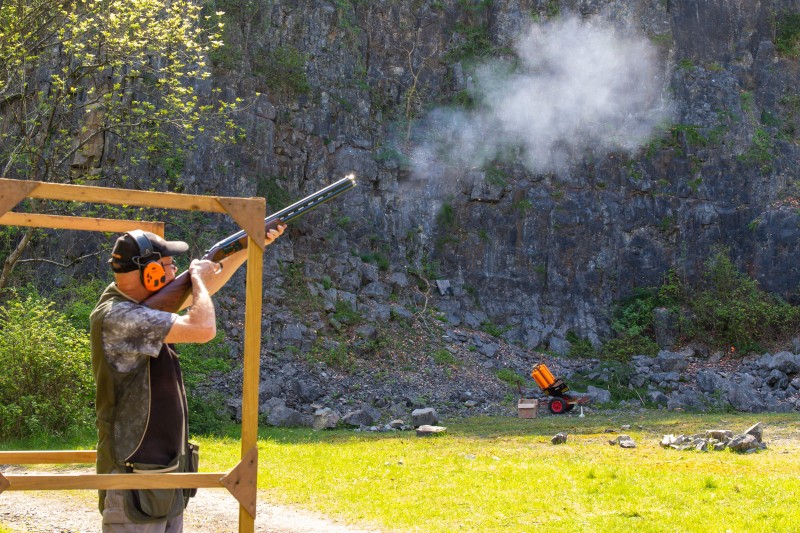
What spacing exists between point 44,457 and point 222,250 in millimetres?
1769

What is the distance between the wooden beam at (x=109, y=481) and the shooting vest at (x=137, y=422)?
11 centimetres

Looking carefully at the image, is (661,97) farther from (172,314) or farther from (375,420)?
(172,314)

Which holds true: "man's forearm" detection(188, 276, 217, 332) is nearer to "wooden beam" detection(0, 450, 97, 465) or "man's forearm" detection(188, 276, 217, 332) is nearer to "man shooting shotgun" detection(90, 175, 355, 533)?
"man shooting shotgun" detection(90, 175, 355, 533)

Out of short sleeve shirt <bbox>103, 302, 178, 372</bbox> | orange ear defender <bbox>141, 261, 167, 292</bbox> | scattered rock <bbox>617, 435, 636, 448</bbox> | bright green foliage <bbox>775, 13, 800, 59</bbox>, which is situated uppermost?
bright green foliage <bbox>775, 13, 800, 59</bbox>

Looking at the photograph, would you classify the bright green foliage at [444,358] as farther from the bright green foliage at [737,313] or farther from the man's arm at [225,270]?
the man's arm at [225,270]

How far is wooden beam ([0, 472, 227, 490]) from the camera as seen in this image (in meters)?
4.16

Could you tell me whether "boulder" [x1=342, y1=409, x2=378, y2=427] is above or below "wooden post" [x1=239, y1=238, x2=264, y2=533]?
below

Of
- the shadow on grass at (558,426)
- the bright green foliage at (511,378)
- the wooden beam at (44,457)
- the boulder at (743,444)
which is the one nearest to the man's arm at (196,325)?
the wooden beam at (44,457)

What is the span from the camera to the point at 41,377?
12.9 m

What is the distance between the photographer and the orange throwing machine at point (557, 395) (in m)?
19.9

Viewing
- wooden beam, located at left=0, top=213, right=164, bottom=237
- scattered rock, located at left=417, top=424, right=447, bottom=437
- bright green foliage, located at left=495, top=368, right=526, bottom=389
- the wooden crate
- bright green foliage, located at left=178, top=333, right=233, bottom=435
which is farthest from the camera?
bright green foliage, located at left=495, top=368, right=526, bottom=389

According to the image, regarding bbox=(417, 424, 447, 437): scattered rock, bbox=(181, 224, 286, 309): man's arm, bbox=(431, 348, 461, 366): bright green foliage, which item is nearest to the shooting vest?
bbox=(181, 224, 286, 309): man's arm

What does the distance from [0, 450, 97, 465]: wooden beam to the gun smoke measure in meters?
24.8

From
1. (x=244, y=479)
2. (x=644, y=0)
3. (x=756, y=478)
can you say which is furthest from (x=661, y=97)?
(x=244, y=479)
